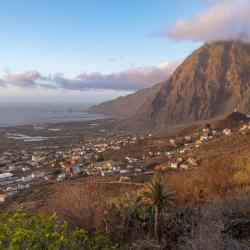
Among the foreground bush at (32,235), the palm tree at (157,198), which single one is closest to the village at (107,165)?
the palm tree at (157,198)

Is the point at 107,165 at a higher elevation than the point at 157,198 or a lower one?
lower

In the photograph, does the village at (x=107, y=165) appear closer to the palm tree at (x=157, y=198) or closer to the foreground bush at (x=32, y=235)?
the palm tree at (x=157, y=198)

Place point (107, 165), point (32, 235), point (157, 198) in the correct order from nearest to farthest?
point (32, 235) < point (157, 198) < point (107, 165)

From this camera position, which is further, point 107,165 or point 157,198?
point 107,165

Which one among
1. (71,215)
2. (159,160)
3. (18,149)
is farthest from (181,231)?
(18,149)

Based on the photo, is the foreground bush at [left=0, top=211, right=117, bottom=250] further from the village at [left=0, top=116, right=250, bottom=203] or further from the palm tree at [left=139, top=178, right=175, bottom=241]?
the village at [left=0, top=116, right=250, bottom=203]

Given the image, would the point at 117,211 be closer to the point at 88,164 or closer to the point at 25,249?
the point at 25,249

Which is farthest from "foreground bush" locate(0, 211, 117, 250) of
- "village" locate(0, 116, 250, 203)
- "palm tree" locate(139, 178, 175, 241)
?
"village" locate(0, 116, 250, 203)

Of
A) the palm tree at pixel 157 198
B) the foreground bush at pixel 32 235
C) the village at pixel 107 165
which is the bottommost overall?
the village at pixel 107 165

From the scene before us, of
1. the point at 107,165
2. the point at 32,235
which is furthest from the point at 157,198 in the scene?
the point at 107,165

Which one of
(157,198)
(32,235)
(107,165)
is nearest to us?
(32,235)

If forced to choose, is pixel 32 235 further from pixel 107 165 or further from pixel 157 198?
pixel 107 165
